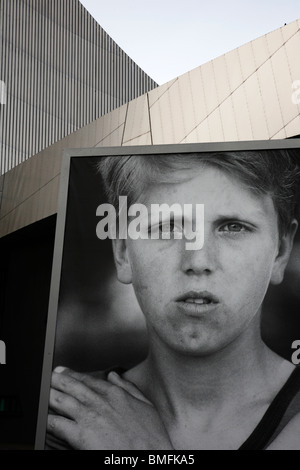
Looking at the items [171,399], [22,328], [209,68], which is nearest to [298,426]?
[171,399]

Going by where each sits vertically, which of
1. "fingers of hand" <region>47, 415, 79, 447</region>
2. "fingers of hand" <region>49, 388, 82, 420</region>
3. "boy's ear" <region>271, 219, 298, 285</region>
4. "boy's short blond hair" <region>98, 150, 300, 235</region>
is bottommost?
"fingers of hand" <region>47, 415, 79, 447</region>

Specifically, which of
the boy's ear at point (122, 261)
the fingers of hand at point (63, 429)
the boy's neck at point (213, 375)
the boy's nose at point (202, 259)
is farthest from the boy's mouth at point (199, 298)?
the fingers of hand at point (63, 429)

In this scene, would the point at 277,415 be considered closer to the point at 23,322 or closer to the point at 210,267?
the point at 210,267

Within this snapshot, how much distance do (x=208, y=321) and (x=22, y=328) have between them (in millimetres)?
16414

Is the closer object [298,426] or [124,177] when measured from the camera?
[298,426]

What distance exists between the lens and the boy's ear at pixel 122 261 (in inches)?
247

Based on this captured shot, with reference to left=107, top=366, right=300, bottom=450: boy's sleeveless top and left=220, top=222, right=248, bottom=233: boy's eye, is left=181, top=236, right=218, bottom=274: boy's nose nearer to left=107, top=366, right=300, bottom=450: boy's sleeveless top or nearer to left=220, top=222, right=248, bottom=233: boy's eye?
left=220, top=222, right=248, bottom=233: boy's eye

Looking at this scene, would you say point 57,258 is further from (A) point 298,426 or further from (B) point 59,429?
(A) point 298,426

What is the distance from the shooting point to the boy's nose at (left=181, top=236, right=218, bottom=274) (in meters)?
6.08

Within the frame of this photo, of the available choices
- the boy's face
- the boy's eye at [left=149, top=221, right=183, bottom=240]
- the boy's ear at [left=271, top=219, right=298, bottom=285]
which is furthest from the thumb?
the boy's ear at [left=271, top=219, right=298, bottom=285]

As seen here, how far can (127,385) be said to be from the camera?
19.6 ft

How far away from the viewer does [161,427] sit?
19.0ft

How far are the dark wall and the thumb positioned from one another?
511 inches

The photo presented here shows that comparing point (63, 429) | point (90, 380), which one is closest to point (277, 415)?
point (90, 380)
